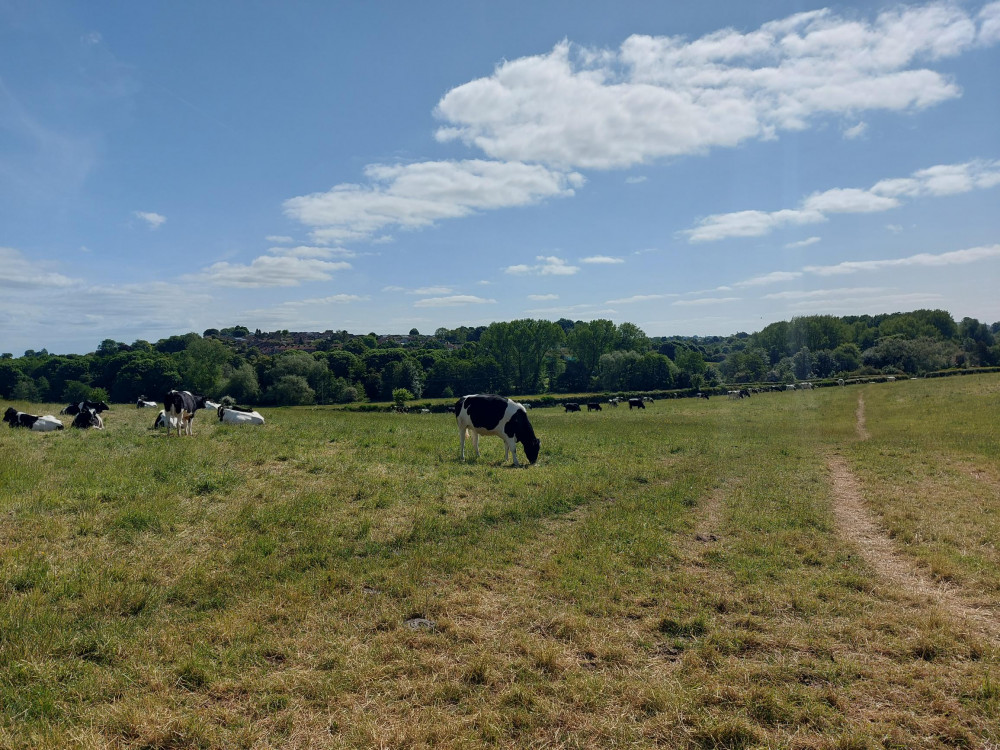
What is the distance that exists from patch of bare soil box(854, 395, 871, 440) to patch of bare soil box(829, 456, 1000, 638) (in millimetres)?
16714

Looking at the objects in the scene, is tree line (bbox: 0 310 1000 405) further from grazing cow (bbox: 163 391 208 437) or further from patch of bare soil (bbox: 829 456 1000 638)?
patch of bare soil (bbox: 829 456 1000 638)

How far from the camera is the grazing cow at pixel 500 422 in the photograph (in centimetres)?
1694

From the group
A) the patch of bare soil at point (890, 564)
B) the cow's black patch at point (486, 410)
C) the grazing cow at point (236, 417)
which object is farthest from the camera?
the grazing cow at point (236, 417)

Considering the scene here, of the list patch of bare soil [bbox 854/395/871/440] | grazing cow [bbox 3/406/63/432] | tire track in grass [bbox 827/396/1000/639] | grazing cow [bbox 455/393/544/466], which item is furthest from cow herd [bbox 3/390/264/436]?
patch of bare soil [bbox 854/395/871/440]

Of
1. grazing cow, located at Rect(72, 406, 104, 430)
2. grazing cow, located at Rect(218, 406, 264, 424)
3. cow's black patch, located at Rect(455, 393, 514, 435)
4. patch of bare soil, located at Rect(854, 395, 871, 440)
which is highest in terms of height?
cow's black patch, located at Rect(455, 393, 514, 435)

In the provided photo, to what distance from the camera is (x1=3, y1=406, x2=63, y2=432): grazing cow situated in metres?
20.5

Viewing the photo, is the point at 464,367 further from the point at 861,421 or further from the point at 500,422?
the point at 500,422

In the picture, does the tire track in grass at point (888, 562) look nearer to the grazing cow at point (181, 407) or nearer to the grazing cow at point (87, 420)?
the grazing cow at point (181, 407)

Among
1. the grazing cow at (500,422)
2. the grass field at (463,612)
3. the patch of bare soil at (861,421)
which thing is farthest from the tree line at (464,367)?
the grass field at (463,612)

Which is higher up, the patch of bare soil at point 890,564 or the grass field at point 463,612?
the grass field at point 463,612

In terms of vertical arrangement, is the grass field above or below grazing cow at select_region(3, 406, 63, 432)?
below

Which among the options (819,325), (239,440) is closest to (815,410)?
(239,440)

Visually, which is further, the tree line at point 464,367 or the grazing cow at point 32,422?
the tree line at point 464,367

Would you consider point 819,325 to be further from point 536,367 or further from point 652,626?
point 652,626
